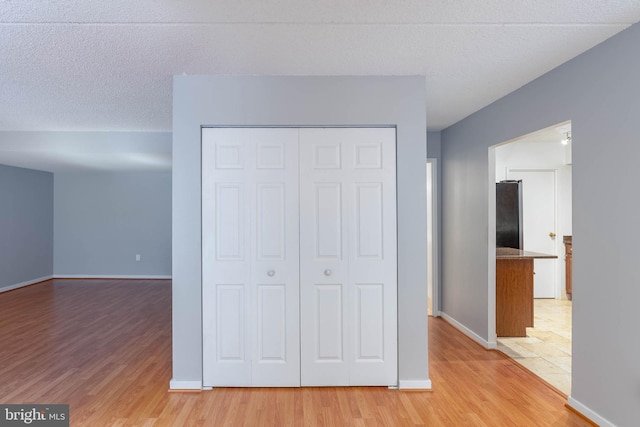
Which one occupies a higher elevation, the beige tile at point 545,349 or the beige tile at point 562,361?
the beige tile at point 545,349

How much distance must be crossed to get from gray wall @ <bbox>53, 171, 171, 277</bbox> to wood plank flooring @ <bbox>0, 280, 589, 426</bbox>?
357 centimetres

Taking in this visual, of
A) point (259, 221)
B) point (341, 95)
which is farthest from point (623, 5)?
point (259, 221)

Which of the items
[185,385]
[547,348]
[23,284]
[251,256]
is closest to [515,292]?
[547,348]

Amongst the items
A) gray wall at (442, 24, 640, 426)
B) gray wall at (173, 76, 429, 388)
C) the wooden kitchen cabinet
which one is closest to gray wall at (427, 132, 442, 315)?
the wooden kitchen cabinet

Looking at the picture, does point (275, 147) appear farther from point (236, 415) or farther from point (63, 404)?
point (63, 404)

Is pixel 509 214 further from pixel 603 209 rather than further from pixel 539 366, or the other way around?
pixel 603 209

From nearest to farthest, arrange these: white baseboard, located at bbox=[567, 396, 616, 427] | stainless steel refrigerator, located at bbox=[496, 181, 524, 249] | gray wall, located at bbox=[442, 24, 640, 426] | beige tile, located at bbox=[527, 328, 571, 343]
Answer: gray wall, located at bbox=[442, 24, 640, 426] < white baseboard, located at bbox=[567, 396, 616, 427] < beige tile, located at bbox=[527, 328, 571, 343] < stainless steel refrigerator, located at bbox=[496, 181, 524, 249]

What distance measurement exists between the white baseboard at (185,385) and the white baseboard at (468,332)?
113 inches

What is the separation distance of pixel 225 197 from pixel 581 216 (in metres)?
2.64

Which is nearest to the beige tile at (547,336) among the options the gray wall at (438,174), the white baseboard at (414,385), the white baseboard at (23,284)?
the gray wall at (438,174)

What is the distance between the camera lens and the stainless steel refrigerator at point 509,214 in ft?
19.0

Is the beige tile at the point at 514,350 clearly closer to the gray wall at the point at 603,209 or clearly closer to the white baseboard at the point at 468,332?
the white baseboard at the point at 468,332

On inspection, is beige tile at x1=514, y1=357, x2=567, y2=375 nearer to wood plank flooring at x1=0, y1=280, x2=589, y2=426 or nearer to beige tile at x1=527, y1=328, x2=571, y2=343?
wood plank flooring at x1=0, y1=280, x2=589, y2=426

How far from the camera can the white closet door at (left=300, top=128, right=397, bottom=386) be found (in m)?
2.96
